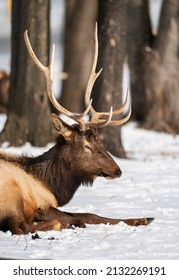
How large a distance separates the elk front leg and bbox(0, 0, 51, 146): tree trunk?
599 cm

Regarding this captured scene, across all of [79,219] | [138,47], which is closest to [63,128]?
[79,219]

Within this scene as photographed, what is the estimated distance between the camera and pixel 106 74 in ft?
51.1

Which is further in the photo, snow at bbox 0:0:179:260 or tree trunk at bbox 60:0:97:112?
tree trunk at bbox 60:0:97:112

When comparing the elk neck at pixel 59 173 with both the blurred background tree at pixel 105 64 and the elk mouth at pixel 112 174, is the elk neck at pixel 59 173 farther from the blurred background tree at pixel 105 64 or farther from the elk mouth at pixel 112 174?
the blurred background tree at pixel 105 64

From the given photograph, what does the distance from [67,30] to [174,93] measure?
4870 millimetres

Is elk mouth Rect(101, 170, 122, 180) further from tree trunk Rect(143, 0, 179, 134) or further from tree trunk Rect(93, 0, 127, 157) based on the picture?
tree trunk Rect(143, 0, 179, 134)

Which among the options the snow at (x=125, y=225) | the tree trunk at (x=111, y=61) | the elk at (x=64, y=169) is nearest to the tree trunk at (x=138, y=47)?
the snow at (x=125, y=225)

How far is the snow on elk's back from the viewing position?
27.4ft

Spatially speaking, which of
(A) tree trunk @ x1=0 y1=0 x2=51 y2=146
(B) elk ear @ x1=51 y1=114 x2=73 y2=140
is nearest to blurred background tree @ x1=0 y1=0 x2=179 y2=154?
(A) tree trunk @ x1=0 y1=0 x2=51 y2=146

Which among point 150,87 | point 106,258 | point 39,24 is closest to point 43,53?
point 39,24

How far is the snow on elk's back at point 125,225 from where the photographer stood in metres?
8.35

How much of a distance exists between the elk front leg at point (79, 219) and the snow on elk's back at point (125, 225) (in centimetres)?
10

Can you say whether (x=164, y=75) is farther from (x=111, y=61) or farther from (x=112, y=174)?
(x=112, y=174)
